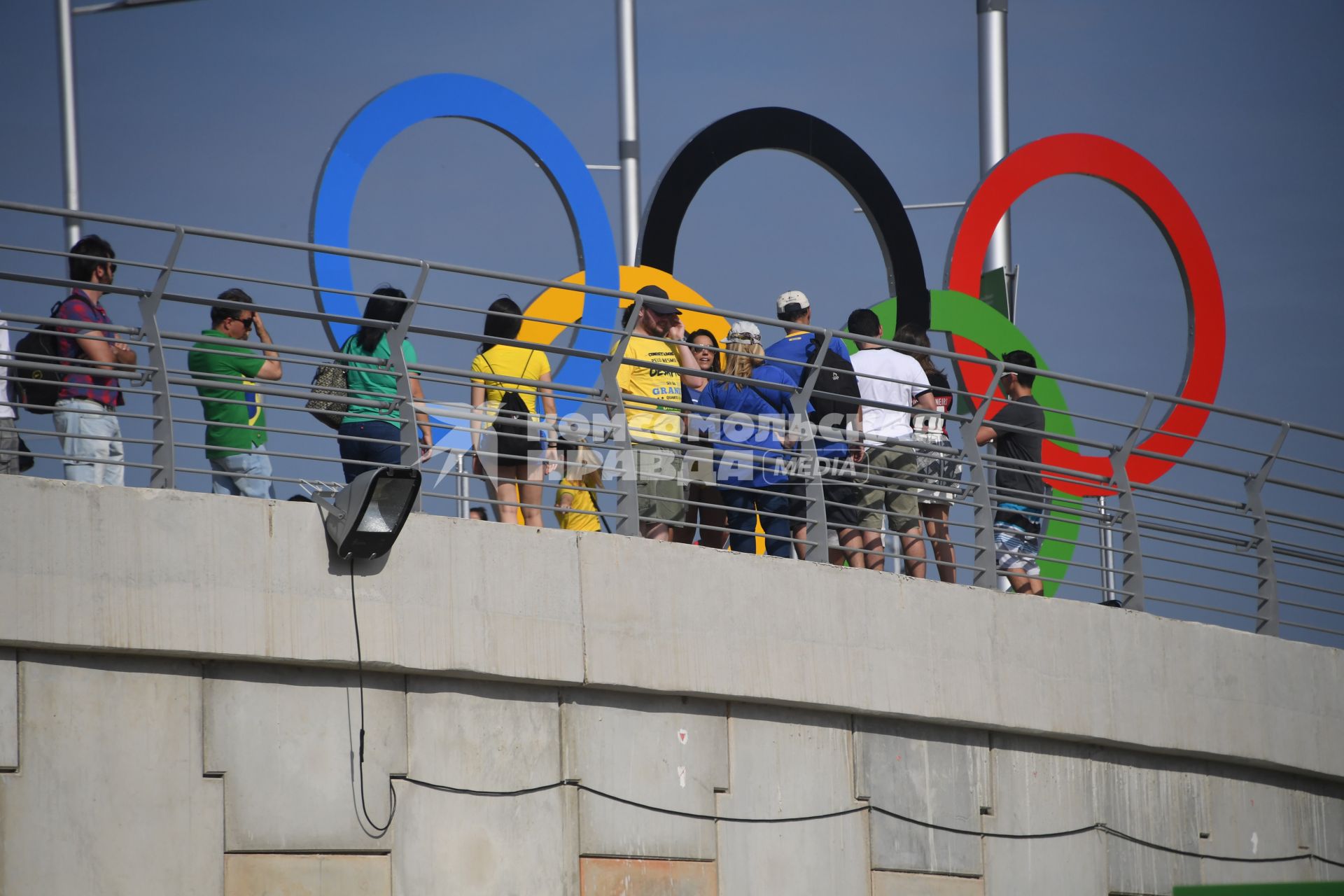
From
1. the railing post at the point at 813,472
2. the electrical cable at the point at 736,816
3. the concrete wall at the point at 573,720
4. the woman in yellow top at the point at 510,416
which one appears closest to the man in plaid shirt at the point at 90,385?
the concrete wall at the point at 573,720

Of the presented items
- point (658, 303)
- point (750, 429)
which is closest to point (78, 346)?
point (658, 303)

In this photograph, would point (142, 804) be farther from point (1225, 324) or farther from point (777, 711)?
point (1225, 324)

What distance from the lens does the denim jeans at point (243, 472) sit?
8391 millimetres

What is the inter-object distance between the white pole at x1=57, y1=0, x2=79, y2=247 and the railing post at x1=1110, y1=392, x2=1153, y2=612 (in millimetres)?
10016

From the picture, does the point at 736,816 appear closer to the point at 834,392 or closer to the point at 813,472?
the point at 813,472

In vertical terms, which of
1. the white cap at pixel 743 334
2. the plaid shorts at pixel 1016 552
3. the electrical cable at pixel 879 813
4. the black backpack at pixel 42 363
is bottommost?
the electrical cable at pixel 879 813

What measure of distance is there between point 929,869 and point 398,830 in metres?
3.30

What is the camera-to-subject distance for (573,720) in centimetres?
818

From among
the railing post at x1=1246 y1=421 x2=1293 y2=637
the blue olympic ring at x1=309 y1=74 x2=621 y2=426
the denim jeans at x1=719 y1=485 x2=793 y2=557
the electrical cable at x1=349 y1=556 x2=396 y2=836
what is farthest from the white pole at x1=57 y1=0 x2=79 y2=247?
the railing post at x1=1246 y1=421 x2=1293 y2=637

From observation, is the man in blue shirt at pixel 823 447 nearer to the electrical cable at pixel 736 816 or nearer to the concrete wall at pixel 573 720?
the concrete wall at pixel 573 720

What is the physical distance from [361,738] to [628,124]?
14.3m

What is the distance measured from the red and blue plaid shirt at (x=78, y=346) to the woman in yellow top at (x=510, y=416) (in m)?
1.86

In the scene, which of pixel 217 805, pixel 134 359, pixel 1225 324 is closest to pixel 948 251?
pixel 1225 324

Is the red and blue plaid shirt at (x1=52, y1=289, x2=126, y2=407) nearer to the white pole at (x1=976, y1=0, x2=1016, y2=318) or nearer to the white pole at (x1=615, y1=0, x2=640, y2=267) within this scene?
the white pole at (x1=976, y1=0, x2=1016, y2=318)
